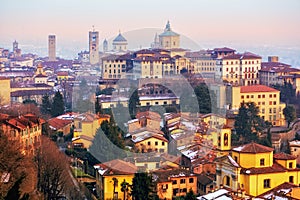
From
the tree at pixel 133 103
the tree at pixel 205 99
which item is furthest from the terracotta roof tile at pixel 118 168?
the tree at pixel 205 99

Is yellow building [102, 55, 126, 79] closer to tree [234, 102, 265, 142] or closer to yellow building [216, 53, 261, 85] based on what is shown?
yellow building [216, 53, 261, 85]

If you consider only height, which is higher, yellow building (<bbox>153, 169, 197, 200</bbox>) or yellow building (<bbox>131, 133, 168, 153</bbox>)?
yellow building (<bbox>131, 133, 168, 153</bbox>)

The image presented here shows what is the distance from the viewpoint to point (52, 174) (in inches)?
288

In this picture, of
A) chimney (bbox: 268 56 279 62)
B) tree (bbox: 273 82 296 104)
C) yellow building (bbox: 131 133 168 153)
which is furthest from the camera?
chimney (bbox: 268 56 279 62)

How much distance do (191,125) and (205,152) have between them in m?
1.57

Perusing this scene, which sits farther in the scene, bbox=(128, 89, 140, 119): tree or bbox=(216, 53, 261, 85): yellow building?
bbox=(216, 53, 261, 85): yellow building

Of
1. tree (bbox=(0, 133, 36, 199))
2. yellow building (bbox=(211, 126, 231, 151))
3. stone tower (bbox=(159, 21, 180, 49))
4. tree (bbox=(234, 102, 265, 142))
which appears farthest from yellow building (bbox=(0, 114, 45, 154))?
stone tower (bbox=(159, 21, 180, 49))

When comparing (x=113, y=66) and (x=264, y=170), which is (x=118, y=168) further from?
(x=113, y=66)

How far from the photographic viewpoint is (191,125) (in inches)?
403

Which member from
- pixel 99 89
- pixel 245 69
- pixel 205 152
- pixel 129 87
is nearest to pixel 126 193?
pixel 205 152

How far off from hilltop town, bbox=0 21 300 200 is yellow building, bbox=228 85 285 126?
2cm

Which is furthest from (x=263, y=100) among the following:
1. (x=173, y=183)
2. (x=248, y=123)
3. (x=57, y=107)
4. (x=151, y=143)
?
(x=173, y=183)

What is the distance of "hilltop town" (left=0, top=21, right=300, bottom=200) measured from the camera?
693 centimetres

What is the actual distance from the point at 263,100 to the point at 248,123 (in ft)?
7.68
